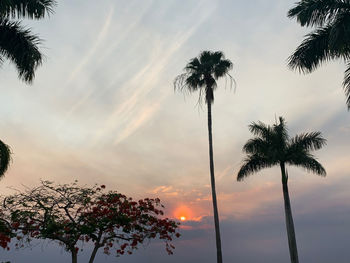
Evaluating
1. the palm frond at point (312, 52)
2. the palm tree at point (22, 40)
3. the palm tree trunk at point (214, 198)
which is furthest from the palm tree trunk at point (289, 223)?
the palm tree at point (22, 40)

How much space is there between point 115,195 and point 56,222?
3.70m

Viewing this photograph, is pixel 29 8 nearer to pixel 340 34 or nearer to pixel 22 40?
pixel 22 40

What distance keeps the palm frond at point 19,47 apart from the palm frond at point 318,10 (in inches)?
585

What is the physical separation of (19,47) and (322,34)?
16846mm

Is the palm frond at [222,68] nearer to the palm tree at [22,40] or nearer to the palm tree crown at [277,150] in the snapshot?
the palm tree crown at [277,150]

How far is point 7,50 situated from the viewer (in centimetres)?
2031

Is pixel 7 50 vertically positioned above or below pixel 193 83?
below

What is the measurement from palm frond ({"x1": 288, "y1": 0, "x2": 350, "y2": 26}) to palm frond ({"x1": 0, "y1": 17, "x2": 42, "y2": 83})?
14852mm

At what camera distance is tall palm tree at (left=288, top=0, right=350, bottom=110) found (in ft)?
59.4

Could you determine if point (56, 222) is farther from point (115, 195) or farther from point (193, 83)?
point (193, 83)

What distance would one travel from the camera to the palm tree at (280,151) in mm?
34812

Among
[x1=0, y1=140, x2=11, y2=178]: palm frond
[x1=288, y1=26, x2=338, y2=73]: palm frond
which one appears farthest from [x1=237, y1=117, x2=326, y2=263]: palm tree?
[x1=0, y1=140, x2=11, y2=178]: palm frond

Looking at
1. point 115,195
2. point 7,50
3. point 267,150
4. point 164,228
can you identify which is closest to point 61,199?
point 115,195

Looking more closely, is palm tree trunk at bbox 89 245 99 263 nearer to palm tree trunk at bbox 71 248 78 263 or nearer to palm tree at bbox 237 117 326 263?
palm tree trunk at bbox 71 248 78 263
